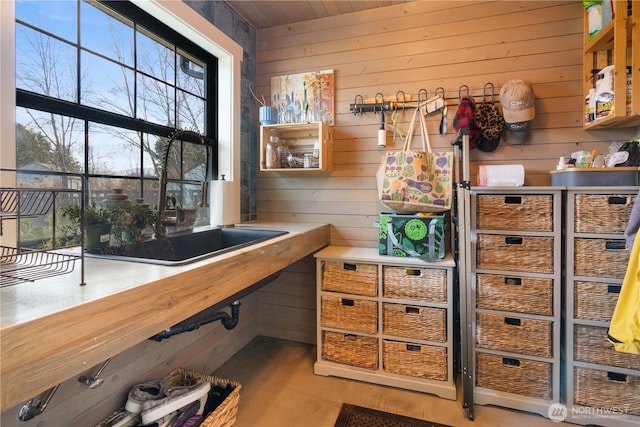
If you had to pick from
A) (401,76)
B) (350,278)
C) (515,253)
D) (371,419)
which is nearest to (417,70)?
(401,76)

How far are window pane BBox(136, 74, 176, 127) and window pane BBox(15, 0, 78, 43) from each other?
37 cm

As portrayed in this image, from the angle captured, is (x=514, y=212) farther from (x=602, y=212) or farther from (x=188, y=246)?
(x=188, y=246)

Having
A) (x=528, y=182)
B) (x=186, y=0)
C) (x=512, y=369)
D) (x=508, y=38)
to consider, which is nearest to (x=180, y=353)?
(x=512, y=369)

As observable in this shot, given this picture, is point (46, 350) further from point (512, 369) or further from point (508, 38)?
point (508, 38)

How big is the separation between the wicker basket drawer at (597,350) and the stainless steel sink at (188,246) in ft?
5.46

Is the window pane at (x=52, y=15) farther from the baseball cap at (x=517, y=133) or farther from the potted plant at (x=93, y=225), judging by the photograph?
the baseball cap at (x=517, y=133)

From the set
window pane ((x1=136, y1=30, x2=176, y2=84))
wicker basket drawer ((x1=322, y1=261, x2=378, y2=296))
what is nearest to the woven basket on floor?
wicker basket drawer ((x1=322, y1=261, x2=378, y2=296))

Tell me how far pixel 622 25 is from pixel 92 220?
2610 mm

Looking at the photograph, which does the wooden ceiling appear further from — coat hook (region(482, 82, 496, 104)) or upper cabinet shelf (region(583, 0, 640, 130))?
upper cabinet shelf (region(583, 0, 640, 130))

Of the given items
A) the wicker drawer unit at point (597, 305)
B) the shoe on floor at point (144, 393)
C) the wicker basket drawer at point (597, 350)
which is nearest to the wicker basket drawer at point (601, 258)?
the wicker drawer unit at point (597, 305)

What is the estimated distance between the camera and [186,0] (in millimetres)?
1919

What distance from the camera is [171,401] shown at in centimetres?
141

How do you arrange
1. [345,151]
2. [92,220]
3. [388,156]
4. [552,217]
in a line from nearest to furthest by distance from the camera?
[92,220] < [552,217] < [388,156] < [345,151]

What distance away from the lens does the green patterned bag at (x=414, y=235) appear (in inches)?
74.8
